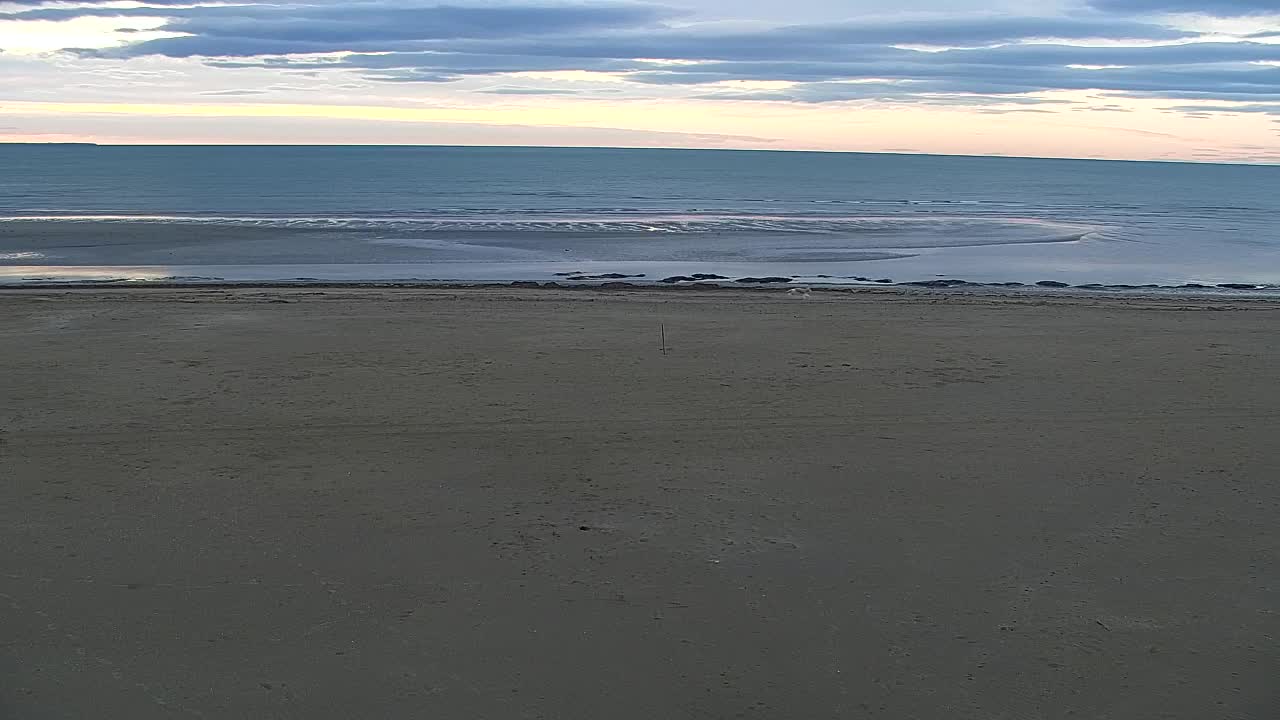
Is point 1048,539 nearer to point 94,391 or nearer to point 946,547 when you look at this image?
point 946,547

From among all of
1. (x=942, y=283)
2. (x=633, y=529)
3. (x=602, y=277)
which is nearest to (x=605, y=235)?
(x=602, y=277)

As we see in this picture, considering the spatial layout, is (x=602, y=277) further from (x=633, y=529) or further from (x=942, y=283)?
(x=633, y=529)

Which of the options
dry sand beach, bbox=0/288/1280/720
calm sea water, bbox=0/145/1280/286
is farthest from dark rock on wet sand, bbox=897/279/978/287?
dry sand beach, bbox=0/288/1280/720

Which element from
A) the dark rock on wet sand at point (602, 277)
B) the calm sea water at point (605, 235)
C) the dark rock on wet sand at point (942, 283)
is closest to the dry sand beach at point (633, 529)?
the dark rock on wet sand at point (602, 277)

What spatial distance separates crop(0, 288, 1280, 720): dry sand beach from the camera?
5176 mm

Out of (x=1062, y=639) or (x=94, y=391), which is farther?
(x=94, y=391)

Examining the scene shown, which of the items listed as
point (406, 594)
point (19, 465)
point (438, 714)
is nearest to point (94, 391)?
point (19, 465)

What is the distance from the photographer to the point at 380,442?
29.8 feet

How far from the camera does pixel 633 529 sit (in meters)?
7.12

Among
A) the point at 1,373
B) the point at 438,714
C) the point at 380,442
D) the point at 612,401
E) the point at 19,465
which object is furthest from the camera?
the point at 1,373

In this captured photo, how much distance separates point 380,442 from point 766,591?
4.08 meters

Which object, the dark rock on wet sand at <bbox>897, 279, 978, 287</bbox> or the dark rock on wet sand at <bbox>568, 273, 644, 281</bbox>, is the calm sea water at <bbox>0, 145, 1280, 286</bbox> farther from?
the dark rock on wet sand at <bbox>897, 279, 978, 287</bbox>

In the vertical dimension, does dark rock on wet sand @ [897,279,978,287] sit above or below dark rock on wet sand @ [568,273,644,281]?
above

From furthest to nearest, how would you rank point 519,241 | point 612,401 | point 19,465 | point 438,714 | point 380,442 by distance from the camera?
point 519,241, point 612,401, point 380,442, point 19,465, point 438,714
